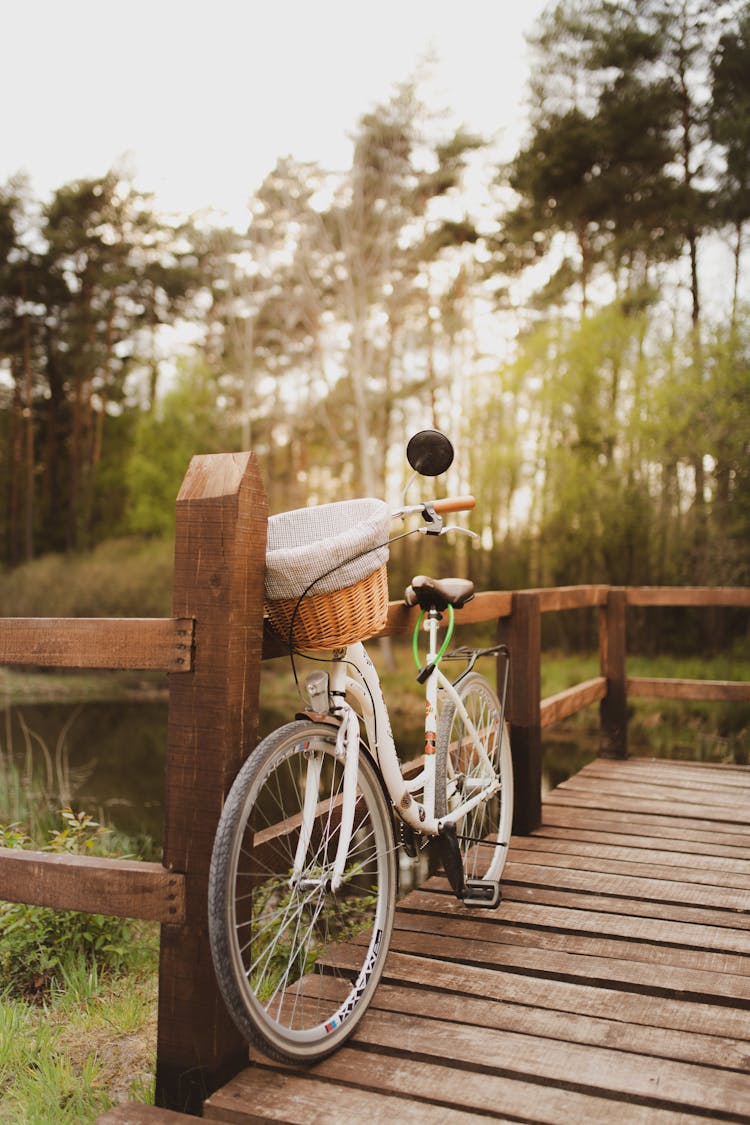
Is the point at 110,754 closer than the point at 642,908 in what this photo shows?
No

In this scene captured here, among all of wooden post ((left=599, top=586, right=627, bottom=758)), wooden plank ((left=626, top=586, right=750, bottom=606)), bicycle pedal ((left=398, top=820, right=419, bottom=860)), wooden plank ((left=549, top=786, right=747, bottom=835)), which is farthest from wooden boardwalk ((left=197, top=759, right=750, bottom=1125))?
wooden plank ((left=626, top=586, right=750, bottom=606))

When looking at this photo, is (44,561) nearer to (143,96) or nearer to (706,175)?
(143,96)

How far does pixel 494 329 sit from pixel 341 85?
5163 millimetres

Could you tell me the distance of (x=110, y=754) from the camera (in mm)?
10109

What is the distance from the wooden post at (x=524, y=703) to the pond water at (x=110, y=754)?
8.79 feet

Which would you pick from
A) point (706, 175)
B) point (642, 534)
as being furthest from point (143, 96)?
point (642, 534)

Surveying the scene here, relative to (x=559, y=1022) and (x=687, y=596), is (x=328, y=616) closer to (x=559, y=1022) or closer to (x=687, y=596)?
(x=559, y=1022)

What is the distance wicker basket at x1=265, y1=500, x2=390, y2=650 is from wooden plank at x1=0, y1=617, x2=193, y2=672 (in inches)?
9.4

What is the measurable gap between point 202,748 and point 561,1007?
1.06 meters

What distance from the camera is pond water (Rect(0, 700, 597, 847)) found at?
23.3 ft

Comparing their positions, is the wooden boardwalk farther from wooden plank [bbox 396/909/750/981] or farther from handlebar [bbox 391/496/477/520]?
handlebar [bbox 391/496/477/520]

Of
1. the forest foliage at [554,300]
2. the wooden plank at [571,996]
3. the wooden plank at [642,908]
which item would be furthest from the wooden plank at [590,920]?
the forest foliage at [554,300]

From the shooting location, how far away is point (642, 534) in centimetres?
1619

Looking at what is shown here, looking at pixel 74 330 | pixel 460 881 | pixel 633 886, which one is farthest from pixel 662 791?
pixel 74 330
